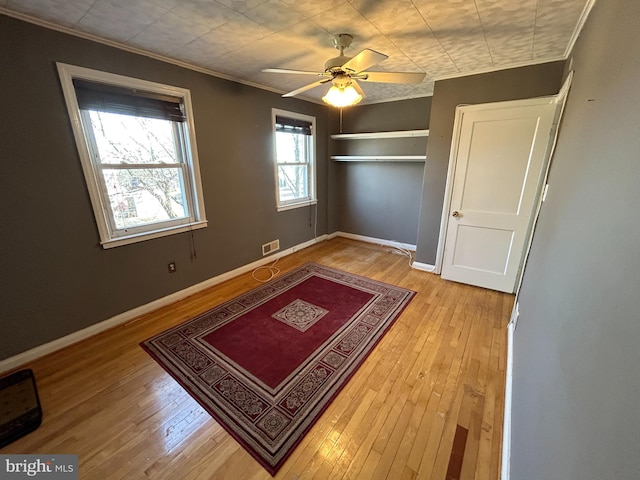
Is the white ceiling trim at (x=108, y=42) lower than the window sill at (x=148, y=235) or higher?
higher

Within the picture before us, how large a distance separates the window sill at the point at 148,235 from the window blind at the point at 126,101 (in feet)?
3.52

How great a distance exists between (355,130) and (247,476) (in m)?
4.58

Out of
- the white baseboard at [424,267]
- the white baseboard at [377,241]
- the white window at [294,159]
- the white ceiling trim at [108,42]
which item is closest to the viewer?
the white ceiling trim at [108,42]

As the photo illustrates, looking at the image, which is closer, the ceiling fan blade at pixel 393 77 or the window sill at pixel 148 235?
the ceiling fan blade at pixel 393 77

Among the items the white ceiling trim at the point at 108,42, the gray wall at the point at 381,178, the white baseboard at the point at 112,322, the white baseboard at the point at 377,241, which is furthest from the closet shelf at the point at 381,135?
the white baseboard at the point at 112,322

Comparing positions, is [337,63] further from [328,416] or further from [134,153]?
[328,416]

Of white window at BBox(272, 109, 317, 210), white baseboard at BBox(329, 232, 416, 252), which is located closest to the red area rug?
white baseboard at BBox(329, 232, 416, 252)

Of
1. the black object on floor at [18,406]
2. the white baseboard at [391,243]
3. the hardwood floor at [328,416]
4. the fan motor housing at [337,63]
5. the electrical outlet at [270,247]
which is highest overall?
the fan motor housing at [337,63]

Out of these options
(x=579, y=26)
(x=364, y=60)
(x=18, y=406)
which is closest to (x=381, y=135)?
(x=579, y=26)

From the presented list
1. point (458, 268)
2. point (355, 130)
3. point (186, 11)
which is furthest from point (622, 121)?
point (355, 130)

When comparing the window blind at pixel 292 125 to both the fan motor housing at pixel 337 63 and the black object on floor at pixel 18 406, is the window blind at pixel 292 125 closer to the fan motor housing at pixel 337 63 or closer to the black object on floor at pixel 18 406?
the fan motor housing at pixel 337 63

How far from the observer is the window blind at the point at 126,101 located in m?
1.99

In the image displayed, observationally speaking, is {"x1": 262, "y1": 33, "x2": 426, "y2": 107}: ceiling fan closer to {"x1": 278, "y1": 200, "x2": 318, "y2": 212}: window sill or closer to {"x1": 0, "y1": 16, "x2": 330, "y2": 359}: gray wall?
{"x1": 0, "y1": 16, "x2": 330, "y2": 359}: gray wall

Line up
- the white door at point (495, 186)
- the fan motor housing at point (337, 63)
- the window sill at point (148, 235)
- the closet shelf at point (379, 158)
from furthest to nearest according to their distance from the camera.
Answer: the closet shelf at point (379, 158)
the white door at point (495, 186)
the window sill at point (148, 235)
the fan motor housing at point (337, 63)
